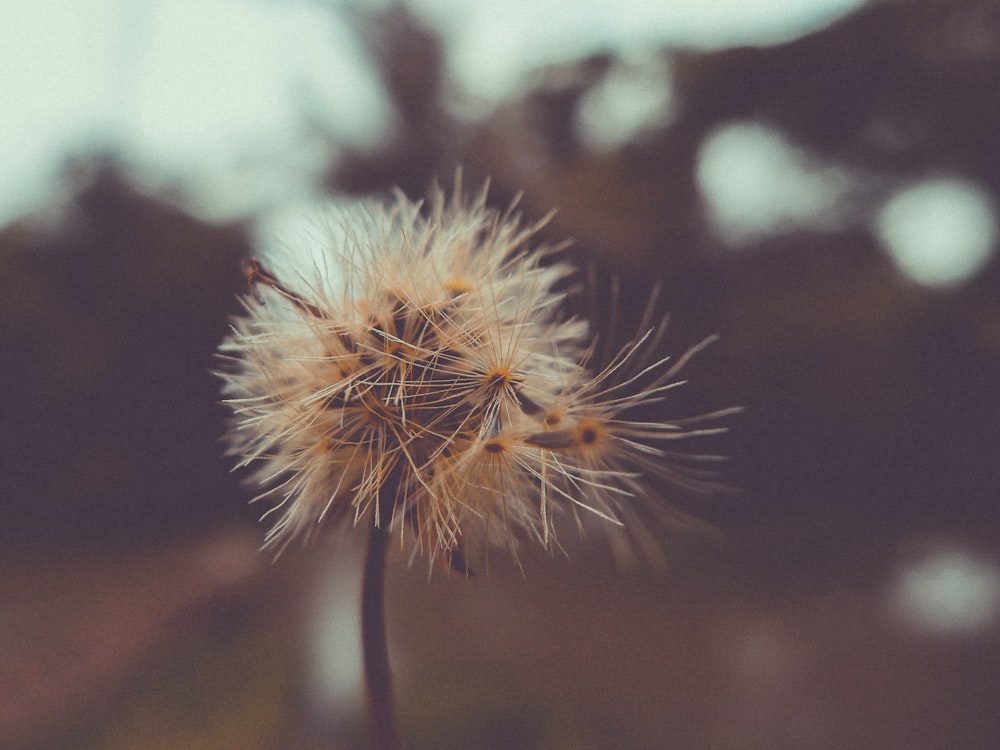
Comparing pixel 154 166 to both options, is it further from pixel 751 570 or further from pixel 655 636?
pixel 751 570

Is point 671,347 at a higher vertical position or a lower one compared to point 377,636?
higher

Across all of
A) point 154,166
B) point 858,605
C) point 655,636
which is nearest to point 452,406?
point 655,636

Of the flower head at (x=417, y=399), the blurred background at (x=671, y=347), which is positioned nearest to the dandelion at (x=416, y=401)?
the flower head at (x=417, y=399)

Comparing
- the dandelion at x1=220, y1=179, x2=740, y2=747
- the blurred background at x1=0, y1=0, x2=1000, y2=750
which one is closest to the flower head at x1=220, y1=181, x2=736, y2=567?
the dandelion at x1=220, y1=179, x2=740, y2=747

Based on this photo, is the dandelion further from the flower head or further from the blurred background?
the blurred background

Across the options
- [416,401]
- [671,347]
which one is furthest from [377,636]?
[671,347]

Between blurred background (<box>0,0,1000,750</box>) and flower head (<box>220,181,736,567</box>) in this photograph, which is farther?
blurred background (<box>0,0,1000,750</box>)

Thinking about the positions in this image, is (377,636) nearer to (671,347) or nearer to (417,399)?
(417,399)

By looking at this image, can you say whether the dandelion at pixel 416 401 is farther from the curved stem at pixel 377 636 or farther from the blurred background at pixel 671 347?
the blurred background at pixel 671 347
